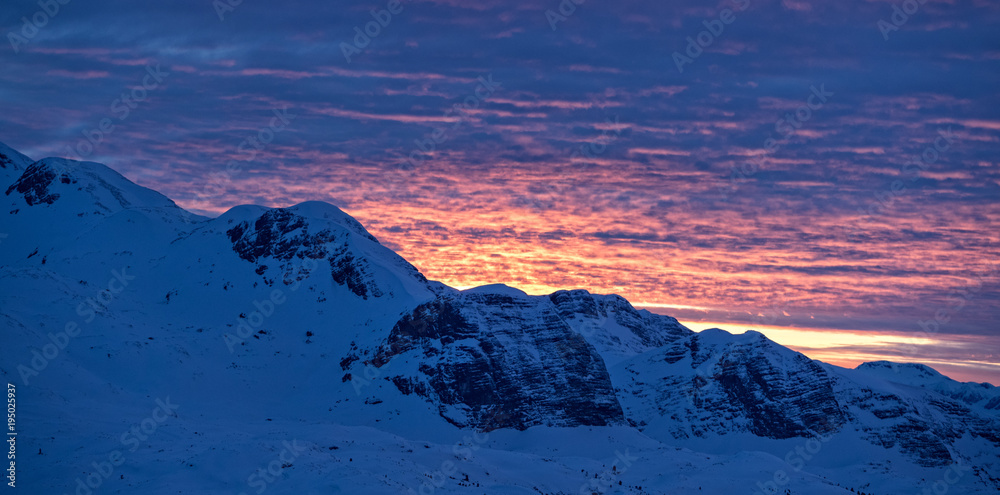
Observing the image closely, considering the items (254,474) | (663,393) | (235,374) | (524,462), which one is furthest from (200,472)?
(663,393)

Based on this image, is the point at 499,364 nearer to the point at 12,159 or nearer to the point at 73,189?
the point at 73,189

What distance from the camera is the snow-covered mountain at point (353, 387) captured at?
52406 mm

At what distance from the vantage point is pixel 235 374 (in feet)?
329

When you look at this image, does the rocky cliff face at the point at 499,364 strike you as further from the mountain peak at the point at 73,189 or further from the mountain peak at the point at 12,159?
the mountain peak at the point at 12,159

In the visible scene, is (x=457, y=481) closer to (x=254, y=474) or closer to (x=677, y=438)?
(x=254, y=474)

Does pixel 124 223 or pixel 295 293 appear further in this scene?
pixel 124 223

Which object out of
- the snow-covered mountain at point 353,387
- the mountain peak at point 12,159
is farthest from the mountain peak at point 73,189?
the mountain peak at point 12,159

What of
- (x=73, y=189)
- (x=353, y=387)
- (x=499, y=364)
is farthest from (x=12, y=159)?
(x=499, y=364)

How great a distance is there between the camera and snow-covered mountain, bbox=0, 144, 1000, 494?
52406 millimetres

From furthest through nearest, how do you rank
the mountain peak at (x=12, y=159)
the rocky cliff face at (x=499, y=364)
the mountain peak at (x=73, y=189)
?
1. the mountain peak at (x=12, y=159)
2. the mountain peak at (x=73, y=189)
3. the rocky cliff face at (x=499, y=364)

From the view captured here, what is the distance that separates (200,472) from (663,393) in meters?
89.9

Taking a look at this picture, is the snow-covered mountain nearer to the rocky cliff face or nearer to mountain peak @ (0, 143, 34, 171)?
the rocky cliff face

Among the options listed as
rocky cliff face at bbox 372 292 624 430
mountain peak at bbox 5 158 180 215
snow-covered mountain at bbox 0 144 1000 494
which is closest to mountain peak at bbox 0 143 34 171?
mountain peak at bbox 5 158 180 215

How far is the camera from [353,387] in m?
99.3
